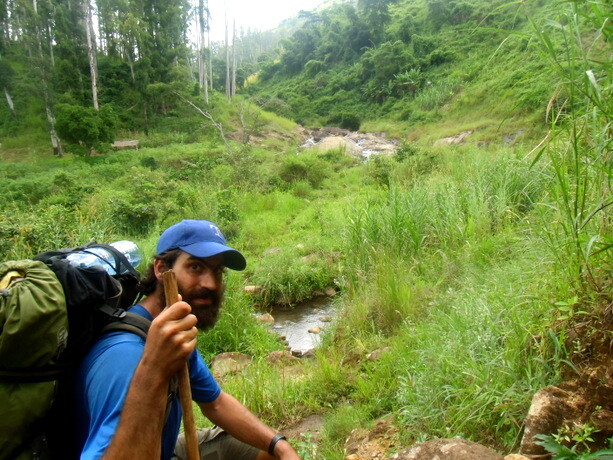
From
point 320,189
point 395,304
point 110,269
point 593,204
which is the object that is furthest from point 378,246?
point 320,189

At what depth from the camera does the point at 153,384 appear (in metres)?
1.36

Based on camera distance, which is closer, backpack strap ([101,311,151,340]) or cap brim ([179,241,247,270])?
backpack strap ([101,311,151,340])

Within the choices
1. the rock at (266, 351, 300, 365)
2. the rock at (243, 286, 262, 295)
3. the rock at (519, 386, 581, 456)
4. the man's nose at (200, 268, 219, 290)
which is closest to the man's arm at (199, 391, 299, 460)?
the man's nose at (200, 268, 219, 290)

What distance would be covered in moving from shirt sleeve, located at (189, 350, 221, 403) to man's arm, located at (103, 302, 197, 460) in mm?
664

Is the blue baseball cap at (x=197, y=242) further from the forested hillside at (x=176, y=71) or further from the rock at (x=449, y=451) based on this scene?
the forested hillside at (x=176, y=71)

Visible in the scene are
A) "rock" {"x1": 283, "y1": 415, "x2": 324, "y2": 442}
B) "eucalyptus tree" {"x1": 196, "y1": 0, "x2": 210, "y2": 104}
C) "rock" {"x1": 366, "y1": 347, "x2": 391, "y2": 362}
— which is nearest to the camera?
"rock" {"x1": 283, "y1": 415, "x2": 324, "y2": 442}

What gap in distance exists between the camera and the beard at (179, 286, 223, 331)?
1.84 meters

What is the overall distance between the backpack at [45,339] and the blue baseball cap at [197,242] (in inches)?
17.8

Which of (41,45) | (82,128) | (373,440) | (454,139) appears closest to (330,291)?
(373,440)

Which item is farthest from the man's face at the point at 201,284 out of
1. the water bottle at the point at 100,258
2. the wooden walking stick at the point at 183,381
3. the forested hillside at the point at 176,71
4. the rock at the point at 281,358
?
the forested hillside at the point at 176,71

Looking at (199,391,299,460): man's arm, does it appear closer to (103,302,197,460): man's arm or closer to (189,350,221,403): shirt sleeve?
(189,350,221,403): shirt sleeve

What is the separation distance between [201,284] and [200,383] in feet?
1.75

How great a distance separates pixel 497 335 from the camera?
2.32m

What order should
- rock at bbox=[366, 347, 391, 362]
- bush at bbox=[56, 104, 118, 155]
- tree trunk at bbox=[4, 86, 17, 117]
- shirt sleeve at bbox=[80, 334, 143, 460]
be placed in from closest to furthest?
shirt sleeve at bbox=[80, 334, 143, 460]
rock at bbox=[366, 347, 391, 362]
bush at bbox=[56, 104, 118, 155]
tree trunk at bbox=[4, 86, 17, 117]
